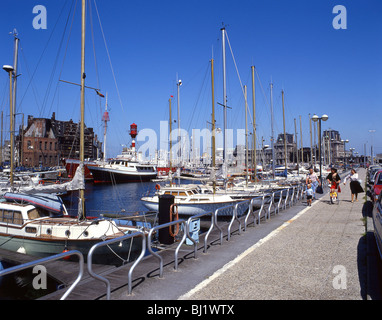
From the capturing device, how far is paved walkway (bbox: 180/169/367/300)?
4898mm

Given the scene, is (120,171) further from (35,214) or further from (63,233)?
(63,233)

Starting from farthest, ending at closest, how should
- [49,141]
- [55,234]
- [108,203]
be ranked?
[49,141] < [108,203] < [55,234]

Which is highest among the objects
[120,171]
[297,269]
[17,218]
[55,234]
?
[120,171]

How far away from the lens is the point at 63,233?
506 inches

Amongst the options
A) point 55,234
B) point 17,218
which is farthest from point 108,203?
point 55,234

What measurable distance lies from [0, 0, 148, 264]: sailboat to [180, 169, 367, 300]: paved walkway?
252 inches

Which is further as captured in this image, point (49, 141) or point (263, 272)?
point (49, 141)

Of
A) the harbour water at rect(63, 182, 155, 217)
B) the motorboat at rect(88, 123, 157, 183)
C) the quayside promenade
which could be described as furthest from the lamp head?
the motorboat at rect(88, 123, 157, 183)

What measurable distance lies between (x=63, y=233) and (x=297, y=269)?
10.4 metres

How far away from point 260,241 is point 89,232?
766 cm

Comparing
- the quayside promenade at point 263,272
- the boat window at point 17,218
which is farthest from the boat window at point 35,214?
the quayside promenade at point 263,272
